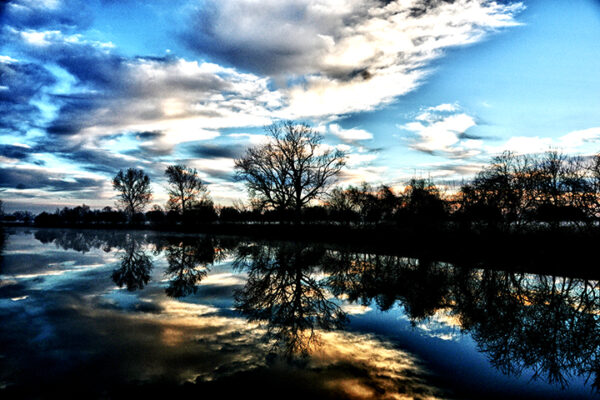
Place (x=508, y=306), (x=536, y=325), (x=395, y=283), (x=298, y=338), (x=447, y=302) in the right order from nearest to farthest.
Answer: (x=298, y=338) < (x=536, y=325) < (x=508, y=306) < (x=447, y=302) < (x=395, y=283)

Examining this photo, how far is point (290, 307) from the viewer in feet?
26.8

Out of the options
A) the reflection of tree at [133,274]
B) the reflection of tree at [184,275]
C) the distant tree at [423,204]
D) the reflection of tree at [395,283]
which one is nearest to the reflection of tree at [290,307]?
the reflection of tree at [395,283]

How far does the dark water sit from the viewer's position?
4.29m

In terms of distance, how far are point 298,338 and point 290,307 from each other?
214 cm

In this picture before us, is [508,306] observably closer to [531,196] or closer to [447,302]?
[447,302]

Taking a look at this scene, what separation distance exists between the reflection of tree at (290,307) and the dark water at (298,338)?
0.05 meters

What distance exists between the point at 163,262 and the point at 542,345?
16821mm

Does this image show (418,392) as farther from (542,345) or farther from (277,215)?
(277,215)

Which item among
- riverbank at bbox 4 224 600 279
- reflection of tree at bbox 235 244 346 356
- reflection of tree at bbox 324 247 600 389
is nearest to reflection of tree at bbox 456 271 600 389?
reflection of tree at bbox 324 247 600 389

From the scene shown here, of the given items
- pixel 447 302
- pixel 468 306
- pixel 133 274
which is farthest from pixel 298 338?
pixel 133 274

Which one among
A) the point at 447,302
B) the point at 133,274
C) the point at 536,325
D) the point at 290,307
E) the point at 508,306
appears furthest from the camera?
the point at 133,274

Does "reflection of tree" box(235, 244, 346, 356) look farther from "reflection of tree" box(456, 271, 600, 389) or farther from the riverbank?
A: the riverbank

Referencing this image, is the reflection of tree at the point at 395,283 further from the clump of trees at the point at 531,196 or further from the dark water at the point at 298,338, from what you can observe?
the clump of trees at the point at 531,196

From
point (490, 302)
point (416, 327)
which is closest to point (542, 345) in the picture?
point (416, 327)
